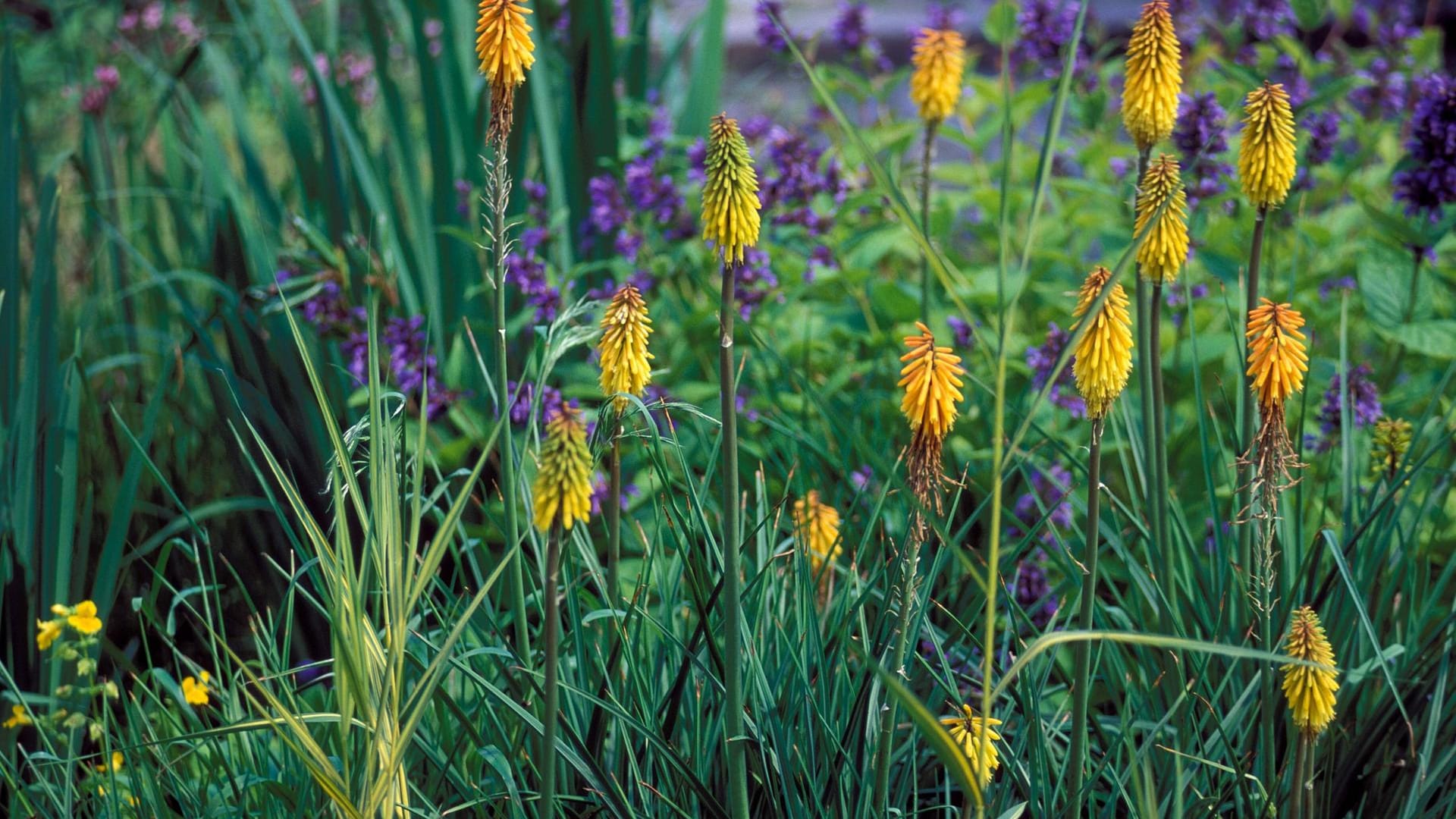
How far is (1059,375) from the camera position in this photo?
109 inches

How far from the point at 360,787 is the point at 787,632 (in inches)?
30.1

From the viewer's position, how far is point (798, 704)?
2.01 meters

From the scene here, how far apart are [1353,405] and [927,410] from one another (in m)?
1.72

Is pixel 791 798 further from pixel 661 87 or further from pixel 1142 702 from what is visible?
pixel 661 87

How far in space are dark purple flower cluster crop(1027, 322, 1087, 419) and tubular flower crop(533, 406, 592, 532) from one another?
152cm

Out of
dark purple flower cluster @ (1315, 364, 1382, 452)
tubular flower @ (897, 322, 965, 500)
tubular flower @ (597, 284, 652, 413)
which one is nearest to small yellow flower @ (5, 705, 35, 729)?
tubular flower @ (597, 284, 652, 413)

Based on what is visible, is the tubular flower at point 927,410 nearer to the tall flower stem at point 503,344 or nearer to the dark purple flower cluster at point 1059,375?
the tall flower stem at point 503,344

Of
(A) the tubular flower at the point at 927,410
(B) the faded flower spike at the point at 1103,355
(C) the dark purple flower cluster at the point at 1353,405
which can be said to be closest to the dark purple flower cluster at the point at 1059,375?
(C) the dark purple flower cluster at the point at 1353,405

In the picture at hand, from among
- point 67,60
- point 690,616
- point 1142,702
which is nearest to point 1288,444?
point 1142,702

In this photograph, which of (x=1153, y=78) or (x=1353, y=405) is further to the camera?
(x=1353, y=405)

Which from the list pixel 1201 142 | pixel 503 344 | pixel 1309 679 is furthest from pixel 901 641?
pixel 1201 142

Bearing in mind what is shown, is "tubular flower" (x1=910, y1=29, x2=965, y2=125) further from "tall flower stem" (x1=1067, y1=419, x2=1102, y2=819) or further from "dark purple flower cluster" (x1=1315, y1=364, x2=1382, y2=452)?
"tall flower stem" (x1=1067, y1=419, x2=1102, y2=819)

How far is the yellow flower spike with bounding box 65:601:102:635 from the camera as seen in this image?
7.68 ft

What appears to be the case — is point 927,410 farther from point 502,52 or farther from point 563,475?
point 502,52
